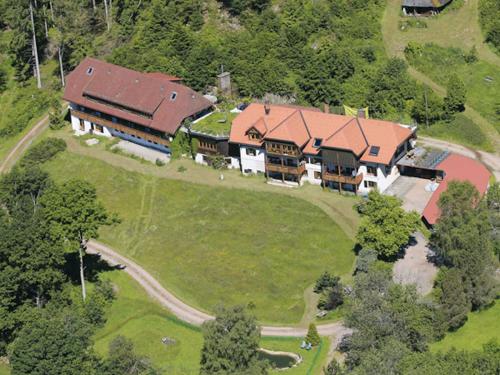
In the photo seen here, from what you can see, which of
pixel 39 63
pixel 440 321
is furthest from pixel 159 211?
pixel 39 63

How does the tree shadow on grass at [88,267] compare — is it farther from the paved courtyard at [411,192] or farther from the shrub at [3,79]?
the shrub at [3,79]

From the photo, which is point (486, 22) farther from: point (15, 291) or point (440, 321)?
point (15, 291)

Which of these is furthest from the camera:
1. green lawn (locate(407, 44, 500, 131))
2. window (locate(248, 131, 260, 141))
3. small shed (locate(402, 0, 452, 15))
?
small shed (locate(402, 0, 452, 15))

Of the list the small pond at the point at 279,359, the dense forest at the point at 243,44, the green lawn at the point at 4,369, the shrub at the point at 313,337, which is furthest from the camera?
the dense forest at the point at 243,44

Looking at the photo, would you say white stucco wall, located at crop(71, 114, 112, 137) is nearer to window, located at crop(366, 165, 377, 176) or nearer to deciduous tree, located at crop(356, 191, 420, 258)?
window, located at crop(366, 165, 377, 176)

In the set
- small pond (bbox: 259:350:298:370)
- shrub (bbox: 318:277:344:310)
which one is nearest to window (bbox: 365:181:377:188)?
shrub (bbox: 318:277:344:310)

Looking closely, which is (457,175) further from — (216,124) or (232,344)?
(232,344)

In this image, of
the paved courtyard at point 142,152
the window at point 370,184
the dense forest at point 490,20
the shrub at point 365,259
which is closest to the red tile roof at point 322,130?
the window at point 370,184
